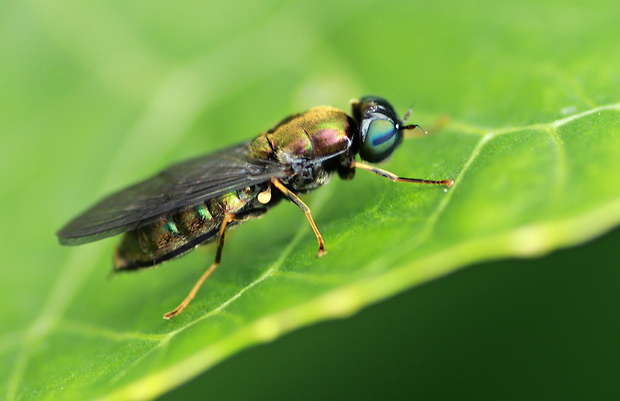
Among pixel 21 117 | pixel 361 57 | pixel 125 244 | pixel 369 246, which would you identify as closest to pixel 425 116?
pixel 361 57

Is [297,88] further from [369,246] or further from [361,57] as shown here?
[369,246]

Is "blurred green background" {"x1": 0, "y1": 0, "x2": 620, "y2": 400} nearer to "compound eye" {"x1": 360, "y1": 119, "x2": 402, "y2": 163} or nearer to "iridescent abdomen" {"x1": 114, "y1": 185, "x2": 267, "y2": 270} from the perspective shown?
"compound eye" {"x1": 360, "y1": 119, "x2": 402, "y2": 163}

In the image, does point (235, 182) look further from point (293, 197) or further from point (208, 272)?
point (208, 272)

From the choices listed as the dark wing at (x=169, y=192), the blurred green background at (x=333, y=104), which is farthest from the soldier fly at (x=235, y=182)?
the blurred green background at (x=333, y=104)

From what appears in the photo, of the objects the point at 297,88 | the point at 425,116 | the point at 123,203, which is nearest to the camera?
the point at 123,203

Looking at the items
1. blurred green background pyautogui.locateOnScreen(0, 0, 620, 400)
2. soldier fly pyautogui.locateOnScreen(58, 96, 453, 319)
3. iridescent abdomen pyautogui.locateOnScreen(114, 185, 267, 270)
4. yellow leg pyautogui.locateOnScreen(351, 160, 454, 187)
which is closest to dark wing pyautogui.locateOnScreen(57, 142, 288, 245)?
soldier fly pyautogui.locateOnScreen(58, 96, 453, 319)
